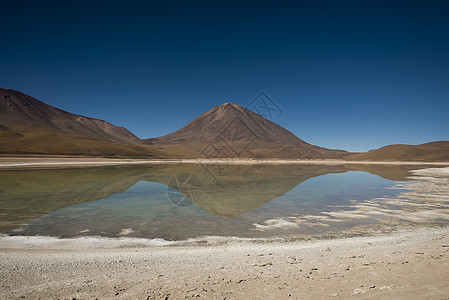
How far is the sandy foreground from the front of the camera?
12.4 ft

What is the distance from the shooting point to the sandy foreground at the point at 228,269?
148 inches

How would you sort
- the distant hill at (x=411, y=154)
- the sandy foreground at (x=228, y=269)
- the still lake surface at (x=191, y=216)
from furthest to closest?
the distant hill at (x=411, y=154) → the still lake surface at (x=191, y=216) → the sandy foreground at (x=228, y=269)

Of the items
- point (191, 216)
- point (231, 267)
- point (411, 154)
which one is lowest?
point (191, 216)

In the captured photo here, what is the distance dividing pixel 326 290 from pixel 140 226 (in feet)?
22.3

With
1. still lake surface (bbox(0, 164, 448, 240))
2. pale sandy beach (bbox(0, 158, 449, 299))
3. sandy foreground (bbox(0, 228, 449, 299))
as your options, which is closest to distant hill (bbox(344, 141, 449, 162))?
still lake surface (bbox(0, 164, 448, 240))

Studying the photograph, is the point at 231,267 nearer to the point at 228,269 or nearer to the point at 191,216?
the point at 228,269

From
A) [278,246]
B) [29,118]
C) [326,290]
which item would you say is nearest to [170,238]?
[278,246]

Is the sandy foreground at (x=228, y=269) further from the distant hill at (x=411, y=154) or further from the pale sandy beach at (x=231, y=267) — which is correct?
the distant hill at (x=411, y=154)

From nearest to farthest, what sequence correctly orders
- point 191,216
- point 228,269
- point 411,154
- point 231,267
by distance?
point 228,269 < point 231,267 < point 191,216 < point 411,154

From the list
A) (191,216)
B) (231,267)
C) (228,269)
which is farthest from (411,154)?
(228,269)

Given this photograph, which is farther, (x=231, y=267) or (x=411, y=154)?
(x=411, y=154)

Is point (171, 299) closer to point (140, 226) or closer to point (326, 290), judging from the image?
point (326, 290)

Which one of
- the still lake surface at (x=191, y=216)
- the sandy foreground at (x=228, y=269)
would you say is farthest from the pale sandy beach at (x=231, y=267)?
the still lake surface at (x=191, y=216)

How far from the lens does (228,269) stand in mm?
4762
